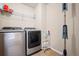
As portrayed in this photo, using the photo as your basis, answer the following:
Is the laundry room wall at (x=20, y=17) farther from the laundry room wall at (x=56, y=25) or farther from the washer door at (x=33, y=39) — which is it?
the laundry room wall at (x=56, y=25)

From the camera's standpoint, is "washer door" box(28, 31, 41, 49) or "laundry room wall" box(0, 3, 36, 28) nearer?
"laundry room wall" box(0, 3, 36, 28)

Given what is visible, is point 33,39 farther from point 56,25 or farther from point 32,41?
point 56,25

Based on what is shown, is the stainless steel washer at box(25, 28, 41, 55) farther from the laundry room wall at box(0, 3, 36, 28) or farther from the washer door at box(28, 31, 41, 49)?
the laundry room wall at box(0, 3, 36, 28)

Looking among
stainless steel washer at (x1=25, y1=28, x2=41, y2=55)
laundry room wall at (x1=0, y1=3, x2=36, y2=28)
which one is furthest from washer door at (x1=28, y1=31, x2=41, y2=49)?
laundry room wall at (x1=0, y1=3, x2=36, y2=28)

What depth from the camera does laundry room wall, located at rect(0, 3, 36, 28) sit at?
4.20ft

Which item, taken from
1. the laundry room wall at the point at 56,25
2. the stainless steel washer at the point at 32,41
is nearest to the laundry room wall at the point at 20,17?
the stainless steel washer at the point at 32,41

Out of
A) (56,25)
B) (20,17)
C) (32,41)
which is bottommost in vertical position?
(32,41)

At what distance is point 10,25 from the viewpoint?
129cm

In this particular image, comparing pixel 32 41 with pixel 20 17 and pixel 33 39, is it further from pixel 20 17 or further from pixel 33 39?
pixel 20 17

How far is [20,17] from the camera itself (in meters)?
1.34

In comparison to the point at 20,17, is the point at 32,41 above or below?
below

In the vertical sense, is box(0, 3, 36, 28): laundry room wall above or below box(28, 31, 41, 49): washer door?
above

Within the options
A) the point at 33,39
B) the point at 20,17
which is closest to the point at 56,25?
the point at 33,39

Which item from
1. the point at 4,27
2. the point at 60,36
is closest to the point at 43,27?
the point at 60,36
